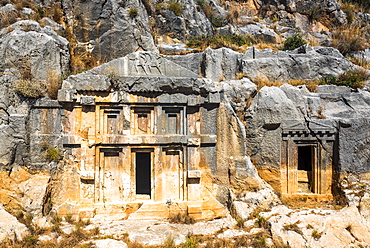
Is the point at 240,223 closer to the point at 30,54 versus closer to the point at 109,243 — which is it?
the point at 109,243

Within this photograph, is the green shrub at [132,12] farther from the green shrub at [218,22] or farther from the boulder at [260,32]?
the boulder at [260,32]

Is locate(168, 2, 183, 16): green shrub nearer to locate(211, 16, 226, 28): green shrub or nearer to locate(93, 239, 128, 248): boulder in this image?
locate(211, 16, 226, 28): green shrub

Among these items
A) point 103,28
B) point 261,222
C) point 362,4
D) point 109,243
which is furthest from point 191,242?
point 362,4

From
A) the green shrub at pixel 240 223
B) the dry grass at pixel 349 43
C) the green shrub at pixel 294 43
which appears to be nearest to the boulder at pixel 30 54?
the green shrub at pixel 240 223

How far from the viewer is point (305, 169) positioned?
31.9 feet

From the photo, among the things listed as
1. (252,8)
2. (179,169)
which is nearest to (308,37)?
(252,8)

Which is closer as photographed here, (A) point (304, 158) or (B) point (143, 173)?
(A) point (304, 158)

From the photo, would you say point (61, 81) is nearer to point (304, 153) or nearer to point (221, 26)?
point (304, 153)

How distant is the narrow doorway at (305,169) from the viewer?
902cm

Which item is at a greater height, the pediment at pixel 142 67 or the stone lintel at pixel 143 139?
→ the pediment at pixel 142 67

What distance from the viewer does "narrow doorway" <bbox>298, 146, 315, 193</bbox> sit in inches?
355

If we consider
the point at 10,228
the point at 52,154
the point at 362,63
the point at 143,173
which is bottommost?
the point at 10,228

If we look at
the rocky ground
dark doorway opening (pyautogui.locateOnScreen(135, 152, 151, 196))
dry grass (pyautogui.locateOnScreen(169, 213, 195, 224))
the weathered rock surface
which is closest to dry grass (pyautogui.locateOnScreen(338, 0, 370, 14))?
the rocky ground

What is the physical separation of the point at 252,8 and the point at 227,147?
1485cm
